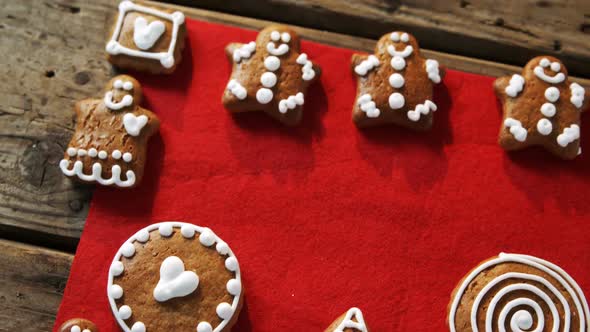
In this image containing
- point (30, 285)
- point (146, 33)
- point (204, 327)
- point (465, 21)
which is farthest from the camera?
point (465, 21)

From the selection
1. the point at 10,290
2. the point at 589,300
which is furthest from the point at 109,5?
the point at 589,300

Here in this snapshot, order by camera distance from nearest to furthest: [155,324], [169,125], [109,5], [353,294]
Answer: [155,324], [353,294], [169,125], [109,5]

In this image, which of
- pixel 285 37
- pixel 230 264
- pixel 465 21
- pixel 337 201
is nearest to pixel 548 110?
pixel 465 21

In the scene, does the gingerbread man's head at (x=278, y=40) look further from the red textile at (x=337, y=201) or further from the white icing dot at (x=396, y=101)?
the white icing dot at (x=396, y=101)

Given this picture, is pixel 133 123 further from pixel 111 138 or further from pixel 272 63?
pixel 272 63

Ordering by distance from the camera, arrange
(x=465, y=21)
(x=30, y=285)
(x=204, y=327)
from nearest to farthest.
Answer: (x=204, y=327), (x=30, y=285), (x=465, y=21)

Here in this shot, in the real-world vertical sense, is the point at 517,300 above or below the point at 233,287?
above

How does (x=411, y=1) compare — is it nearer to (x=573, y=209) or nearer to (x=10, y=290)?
(x=573, y=209)
